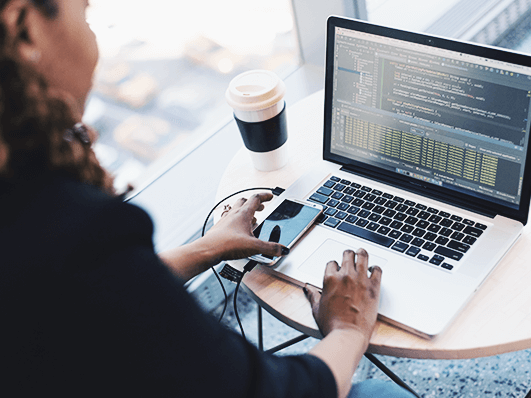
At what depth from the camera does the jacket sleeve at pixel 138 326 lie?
1.68 ft

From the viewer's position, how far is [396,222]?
3.19ft

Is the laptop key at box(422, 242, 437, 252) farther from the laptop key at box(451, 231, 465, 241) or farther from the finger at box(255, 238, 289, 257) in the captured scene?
the finger at box(255, 238, 289, 257)

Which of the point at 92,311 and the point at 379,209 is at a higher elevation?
the point at 92,311

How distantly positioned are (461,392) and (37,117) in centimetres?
135

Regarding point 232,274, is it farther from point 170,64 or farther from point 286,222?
point 170,64

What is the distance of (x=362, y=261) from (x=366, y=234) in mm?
106

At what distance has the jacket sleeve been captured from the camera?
1.68 feet

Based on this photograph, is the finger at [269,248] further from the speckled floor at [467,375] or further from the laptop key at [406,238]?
the speckled floor at [467,375]

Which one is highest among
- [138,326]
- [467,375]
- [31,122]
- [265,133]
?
[31,122]

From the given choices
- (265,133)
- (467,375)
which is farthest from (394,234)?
(467,375)

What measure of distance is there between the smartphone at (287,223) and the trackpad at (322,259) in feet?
0.16

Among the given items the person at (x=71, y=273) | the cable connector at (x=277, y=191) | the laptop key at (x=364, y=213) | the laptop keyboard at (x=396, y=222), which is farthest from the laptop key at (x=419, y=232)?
the person at (x=71, y=273)

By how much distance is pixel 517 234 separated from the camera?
912 millimetres

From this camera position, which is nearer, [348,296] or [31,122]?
[31,122]
